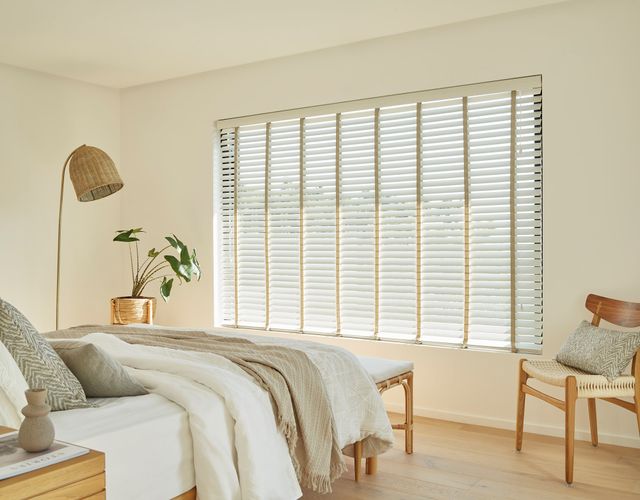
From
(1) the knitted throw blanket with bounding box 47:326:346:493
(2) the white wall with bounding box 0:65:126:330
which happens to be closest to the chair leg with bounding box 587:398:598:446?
(1) the knitted throw blanket with bounding box 47:326:346:493

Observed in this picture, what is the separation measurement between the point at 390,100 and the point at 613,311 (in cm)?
198

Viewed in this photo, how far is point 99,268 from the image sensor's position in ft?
19.1

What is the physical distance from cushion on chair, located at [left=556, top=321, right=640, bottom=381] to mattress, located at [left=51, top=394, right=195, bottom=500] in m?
2.09

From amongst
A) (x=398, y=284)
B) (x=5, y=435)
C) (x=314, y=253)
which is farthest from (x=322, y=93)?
(x=5, y=435)

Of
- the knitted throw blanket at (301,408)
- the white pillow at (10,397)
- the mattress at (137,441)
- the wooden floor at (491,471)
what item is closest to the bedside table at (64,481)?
the mattress at (137,441)

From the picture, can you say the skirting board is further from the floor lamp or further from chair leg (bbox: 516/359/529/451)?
the floor lamp

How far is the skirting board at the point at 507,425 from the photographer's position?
3.80m

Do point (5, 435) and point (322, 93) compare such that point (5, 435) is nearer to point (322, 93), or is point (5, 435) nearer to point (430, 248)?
point (430, 248)

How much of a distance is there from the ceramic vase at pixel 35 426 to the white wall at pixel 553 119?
10.1ft

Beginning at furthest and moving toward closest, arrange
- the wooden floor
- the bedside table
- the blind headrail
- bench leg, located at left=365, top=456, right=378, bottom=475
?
the blind headrail < bench leg, located at left=365, top=456, right=378, bottom=475 < the wooden floor < the bedside table

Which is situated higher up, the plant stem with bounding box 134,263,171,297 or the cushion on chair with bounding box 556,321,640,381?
the plant stem with bounding box 134,263,171,297

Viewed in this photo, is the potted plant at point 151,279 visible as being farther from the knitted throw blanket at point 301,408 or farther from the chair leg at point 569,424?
the chair leg at point 569,424

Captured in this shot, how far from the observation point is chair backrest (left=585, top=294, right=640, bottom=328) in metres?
3.58

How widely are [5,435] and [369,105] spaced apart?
3.42 meters
